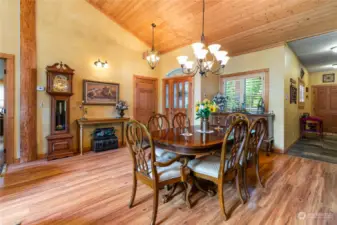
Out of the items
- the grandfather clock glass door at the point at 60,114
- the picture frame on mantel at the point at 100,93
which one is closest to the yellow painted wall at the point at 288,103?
the picture frame on mantel at the point at 100,93

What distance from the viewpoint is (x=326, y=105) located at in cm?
678

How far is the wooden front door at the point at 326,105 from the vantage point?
6.63 metres

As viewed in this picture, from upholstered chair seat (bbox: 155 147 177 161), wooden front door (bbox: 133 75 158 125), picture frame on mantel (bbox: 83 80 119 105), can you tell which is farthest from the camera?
wooden front door (bbox: 133 75 158 125)

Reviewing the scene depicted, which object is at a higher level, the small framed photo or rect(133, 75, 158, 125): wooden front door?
the small framed photo

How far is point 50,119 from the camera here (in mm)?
3635

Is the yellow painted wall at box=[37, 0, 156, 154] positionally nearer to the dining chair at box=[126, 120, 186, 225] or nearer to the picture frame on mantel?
the picture frame on mantel

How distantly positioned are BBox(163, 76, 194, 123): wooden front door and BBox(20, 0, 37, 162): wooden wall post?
3.39m

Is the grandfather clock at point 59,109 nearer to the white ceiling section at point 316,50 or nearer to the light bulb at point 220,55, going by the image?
the light bulb at point 220,55

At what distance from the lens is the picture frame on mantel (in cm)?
420

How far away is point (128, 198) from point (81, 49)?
3.67 metres

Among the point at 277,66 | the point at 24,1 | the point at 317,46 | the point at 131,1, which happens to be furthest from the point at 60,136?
the point at 317,46

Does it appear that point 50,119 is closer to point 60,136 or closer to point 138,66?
point 60,136

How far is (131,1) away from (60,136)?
3.38 m

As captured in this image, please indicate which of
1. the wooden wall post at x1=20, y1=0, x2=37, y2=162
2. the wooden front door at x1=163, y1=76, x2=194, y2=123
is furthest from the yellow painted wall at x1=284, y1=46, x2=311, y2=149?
the wooden wall post at x1=20, y1=0, x2=37, y2=162
